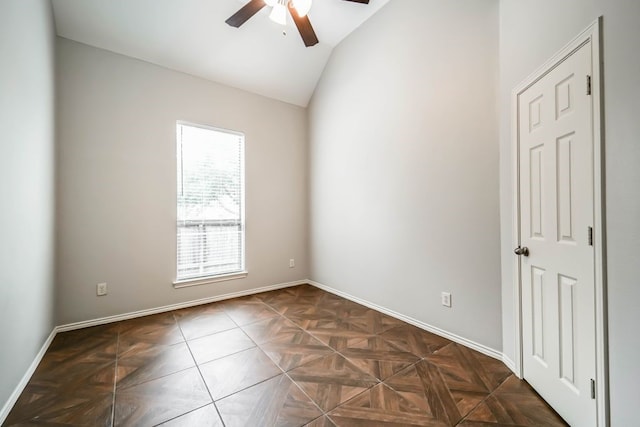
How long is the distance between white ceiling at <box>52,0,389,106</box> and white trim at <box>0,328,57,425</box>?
9.53 feet

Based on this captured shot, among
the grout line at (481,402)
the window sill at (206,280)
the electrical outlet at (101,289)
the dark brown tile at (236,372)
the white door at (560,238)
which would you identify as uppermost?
the white door at (560,238)

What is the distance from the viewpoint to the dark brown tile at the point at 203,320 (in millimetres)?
2604

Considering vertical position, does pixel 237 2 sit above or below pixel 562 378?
above

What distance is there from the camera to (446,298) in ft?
7.93

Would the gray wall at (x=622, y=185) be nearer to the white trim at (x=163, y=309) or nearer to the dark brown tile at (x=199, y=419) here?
the dark brown tile at (x=199, y=419)

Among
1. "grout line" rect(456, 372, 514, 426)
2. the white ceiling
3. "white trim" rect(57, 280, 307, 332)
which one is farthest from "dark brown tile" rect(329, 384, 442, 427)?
the white ceiling

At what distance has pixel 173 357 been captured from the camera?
6.97 ft

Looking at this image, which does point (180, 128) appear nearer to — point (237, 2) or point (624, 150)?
point (237, 2)

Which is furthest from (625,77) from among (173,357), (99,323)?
(99,323)

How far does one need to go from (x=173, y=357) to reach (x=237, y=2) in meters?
3.51

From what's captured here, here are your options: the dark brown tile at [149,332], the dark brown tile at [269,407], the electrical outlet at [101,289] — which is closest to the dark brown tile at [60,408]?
the dark brown tile at [149,332]

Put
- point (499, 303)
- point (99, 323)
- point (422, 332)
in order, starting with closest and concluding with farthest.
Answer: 1. point (499, 303)
2. point (422, 332)
3. point (99, 323)

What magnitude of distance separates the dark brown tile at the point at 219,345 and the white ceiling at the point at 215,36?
3088 mm

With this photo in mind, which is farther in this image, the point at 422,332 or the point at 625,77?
the point at 422,332
